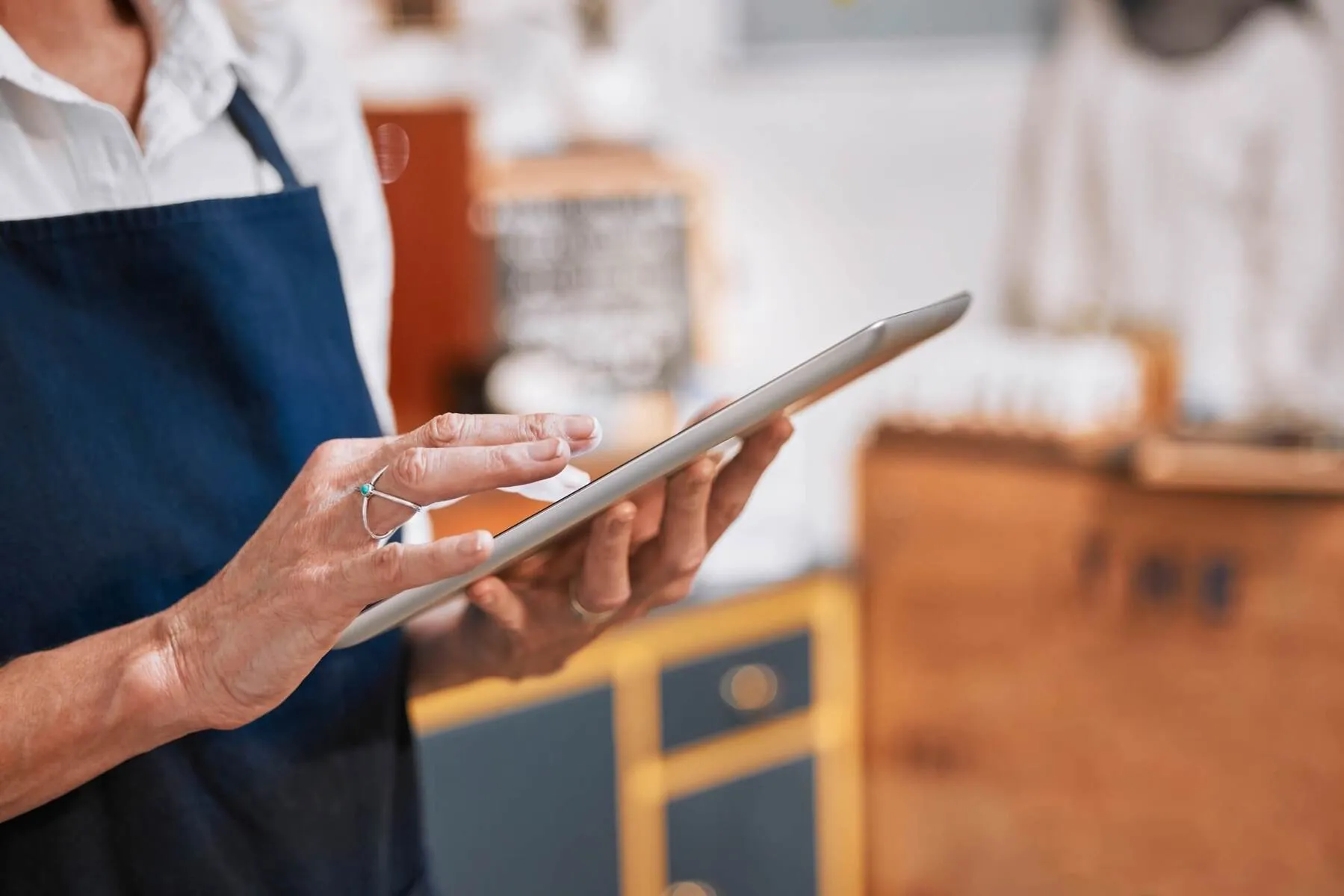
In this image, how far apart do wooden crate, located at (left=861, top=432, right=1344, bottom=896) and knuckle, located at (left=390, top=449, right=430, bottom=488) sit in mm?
1464

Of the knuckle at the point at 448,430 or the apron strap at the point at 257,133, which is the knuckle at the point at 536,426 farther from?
the apron strap at the point at 257,133

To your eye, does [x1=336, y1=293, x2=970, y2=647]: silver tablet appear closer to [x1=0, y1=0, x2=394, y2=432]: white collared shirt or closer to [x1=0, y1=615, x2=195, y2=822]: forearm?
[x1=0, y1=615, x2=195, y2=822]: forearm

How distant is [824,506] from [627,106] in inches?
33.6

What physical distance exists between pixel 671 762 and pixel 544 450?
135cm

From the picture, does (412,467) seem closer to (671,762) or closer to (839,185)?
(671,762)

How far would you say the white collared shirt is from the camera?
77 centimetres

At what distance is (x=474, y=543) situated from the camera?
550 mm

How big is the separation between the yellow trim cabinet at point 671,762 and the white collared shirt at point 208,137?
2.34 ft

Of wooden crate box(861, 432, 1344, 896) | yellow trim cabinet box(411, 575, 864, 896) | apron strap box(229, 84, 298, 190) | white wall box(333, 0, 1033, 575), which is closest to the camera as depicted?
apron strap box(229, 84, 298, 190)

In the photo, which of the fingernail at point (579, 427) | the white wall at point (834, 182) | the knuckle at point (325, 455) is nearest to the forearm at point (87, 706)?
the knuckle at point (325, 455)

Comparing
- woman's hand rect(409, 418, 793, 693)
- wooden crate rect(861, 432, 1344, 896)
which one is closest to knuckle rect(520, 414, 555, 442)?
woman's hand rect(409, 418, 793, 693)

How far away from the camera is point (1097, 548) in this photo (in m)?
1.87

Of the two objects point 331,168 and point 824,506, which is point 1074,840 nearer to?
point 824,506

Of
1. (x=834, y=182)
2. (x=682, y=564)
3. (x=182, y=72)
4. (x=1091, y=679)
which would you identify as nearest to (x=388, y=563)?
(x=682, y=564)
